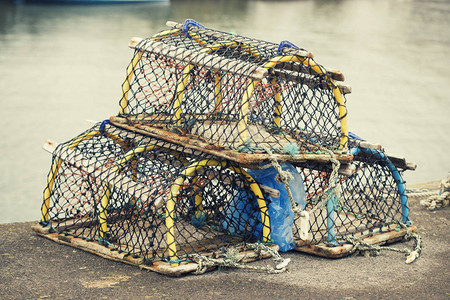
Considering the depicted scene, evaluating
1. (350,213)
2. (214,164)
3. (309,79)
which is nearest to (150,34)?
(350,213)

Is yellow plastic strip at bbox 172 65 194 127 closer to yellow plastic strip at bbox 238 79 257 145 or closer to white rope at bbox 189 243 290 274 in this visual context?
yellow plastic strip at bbox 238 79 257 145

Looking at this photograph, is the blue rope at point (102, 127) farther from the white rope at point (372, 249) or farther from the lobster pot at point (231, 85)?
the white rope at point (372, 249)

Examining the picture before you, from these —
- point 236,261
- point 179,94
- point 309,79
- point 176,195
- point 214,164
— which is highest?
point 309,79

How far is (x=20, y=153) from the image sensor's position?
9789mm

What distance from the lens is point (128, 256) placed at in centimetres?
418

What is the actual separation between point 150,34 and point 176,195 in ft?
54.1

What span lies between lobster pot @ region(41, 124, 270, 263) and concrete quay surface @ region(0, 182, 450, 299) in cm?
20

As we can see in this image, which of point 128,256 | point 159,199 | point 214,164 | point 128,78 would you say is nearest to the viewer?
point 159,199

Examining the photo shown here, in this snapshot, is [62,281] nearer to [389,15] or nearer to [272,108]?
[272,108]

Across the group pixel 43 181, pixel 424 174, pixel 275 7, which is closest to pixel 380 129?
pixel 424 174

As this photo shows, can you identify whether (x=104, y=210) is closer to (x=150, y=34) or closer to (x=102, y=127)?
(x=102, y=127)

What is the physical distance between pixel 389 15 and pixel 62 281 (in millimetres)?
30090

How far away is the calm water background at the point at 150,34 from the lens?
414 inches

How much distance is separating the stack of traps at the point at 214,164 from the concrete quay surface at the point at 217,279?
0.36 ft
